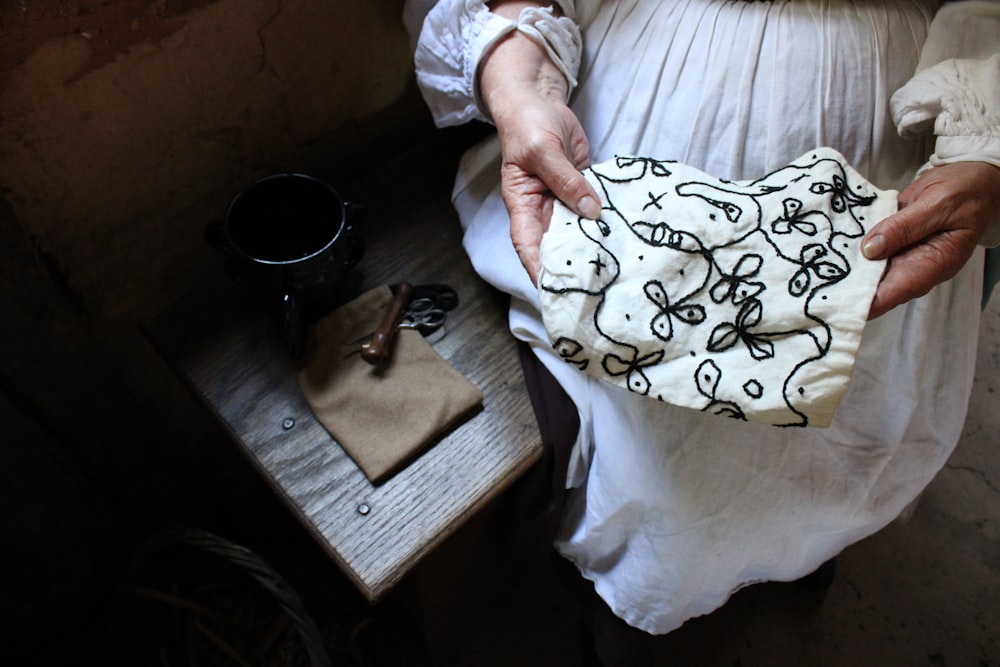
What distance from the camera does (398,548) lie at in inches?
31.5

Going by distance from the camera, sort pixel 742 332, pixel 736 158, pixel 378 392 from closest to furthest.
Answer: pixel 742 332 → pixel 736 158 → pixel 378 392

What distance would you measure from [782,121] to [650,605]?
22.5 inches

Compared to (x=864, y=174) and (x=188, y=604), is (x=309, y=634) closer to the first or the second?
(x=188, y=604)

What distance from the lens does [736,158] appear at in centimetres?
79

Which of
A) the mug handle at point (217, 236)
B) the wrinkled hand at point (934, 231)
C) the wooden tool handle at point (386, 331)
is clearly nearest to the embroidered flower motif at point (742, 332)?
the wrinkled hand at point (934, 231)

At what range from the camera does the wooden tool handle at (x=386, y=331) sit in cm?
89

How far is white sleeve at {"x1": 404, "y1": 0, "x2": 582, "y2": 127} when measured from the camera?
0.82 m

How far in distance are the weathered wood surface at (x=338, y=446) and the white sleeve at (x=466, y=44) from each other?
8.1 inches

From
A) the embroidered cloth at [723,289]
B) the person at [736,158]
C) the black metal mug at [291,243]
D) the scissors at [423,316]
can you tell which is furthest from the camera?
the scissors at [423,316]

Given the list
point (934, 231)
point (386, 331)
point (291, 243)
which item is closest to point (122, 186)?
point (291, 243)

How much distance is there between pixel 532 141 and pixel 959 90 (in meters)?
0.41

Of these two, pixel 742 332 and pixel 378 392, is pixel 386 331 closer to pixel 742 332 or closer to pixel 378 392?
pixel 378 392

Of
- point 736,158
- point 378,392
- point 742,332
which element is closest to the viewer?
point 742,332

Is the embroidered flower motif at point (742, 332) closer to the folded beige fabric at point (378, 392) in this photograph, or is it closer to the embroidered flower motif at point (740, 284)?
the embroidered flower motif at point (740, 284)
